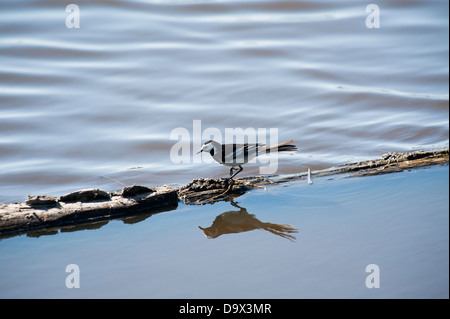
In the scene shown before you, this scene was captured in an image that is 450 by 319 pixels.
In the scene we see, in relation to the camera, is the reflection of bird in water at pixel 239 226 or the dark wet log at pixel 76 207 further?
the reflection of bird in water at pixel 239 226

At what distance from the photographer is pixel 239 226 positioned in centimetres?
530

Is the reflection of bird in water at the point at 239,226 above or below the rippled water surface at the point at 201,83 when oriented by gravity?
below

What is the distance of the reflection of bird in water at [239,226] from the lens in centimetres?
513

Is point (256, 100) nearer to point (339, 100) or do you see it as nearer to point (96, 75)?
point (339, 100)

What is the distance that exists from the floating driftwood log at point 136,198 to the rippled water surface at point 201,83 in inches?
28.9

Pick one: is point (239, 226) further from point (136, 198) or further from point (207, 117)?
point (207, 117)

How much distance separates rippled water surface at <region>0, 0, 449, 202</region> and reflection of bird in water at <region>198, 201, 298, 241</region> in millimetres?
1345

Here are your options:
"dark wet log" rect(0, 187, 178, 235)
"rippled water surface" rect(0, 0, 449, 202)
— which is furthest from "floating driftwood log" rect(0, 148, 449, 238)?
"rippled water surface" rect(0, 0, 449, 202)

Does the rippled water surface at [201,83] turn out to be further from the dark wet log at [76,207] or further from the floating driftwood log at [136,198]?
the dark wet log at [76,207]

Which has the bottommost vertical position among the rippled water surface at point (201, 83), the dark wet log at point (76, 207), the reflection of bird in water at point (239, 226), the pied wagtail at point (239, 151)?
the reflection of bird in water at point (239, 226)

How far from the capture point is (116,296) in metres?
4.15

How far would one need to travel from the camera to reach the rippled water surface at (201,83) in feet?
24.0

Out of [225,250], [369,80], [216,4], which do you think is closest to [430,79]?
[369,80]

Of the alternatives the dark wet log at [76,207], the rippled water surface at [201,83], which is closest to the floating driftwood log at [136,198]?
the dark wet log at [76,207]
